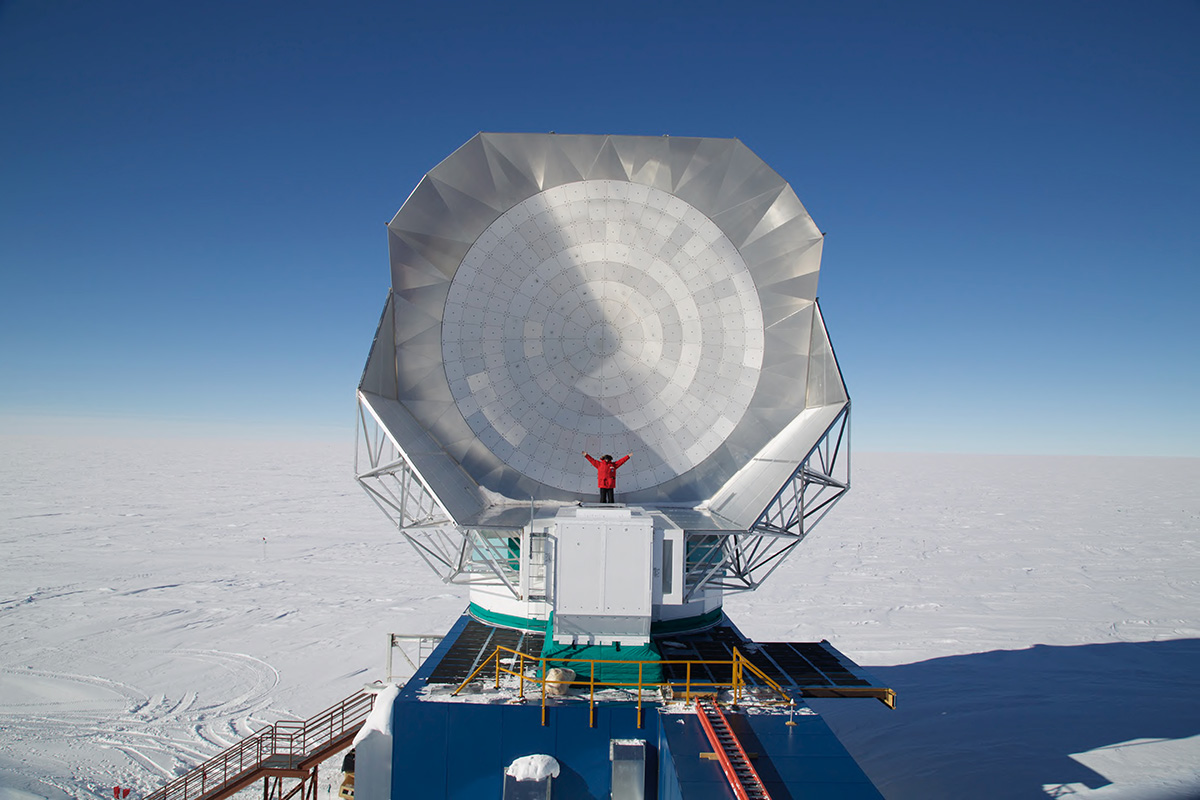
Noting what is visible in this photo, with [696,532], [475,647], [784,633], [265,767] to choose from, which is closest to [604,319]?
[696,532]

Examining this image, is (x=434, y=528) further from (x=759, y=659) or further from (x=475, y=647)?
(x=759, y=659)

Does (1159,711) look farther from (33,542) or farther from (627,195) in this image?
(33,542)

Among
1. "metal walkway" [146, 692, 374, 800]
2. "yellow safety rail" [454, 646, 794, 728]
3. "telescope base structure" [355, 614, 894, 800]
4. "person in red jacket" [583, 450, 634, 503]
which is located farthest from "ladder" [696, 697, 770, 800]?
"metal walkway" [146, 692, 374, 800]

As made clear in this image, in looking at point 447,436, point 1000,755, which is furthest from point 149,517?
point 1000,755

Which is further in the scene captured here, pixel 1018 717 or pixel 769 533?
pixel 1018 717

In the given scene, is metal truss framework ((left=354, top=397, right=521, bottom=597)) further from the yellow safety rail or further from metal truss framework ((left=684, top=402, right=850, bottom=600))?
metal truss framework ((left=684, top=402, right=850, bottom=600))
